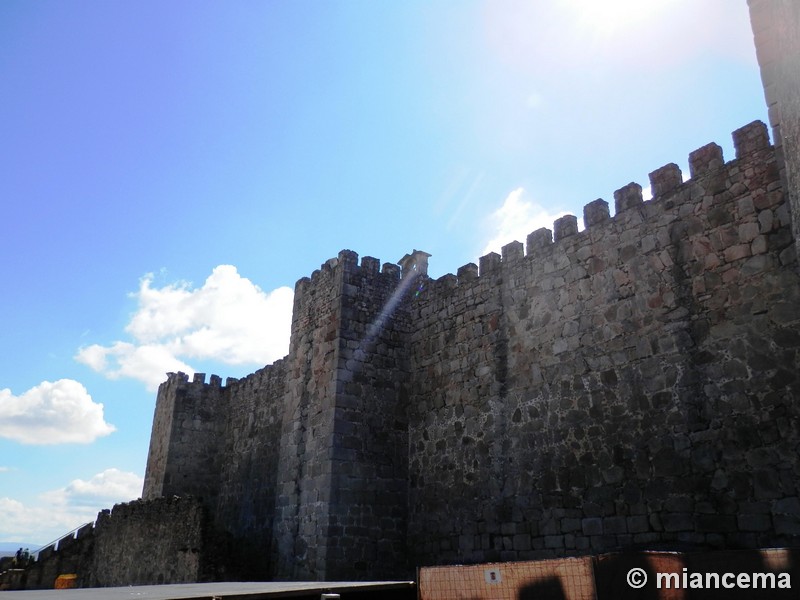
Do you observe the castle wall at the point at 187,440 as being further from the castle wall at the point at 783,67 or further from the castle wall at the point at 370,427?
the castle wall at the point at 783,67

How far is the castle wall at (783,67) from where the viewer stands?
5.70m

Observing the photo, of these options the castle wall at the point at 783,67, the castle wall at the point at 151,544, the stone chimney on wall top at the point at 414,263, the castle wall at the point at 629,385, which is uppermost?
the stone chimney on wall top at the point at 414,263

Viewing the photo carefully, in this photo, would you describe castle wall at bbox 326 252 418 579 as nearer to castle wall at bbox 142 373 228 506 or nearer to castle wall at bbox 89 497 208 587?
castle wall at bbox 89 497 208 587

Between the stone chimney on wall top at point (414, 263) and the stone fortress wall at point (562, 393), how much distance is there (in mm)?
44

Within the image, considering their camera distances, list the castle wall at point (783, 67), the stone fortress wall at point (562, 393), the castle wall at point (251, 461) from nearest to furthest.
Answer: the castle wall at point (783, 67) < the stone fortress wall at point (562, 393) < the castle wall at point (251, 461)

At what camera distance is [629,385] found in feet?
29.0

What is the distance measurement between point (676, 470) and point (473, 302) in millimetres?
4920

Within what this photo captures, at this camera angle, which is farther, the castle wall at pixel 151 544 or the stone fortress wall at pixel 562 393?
the castle wall at pixel 151 544

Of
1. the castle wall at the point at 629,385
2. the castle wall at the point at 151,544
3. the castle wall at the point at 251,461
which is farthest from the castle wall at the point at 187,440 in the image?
the castle wall at the point at 629,385

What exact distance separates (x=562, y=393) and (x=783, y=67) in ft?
17.4

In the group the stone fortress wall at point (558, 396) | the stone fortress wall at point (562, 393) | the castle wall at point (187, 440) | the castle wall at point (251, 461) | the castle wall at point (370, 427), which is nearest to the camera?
the stone fortress wall at point (558, 396)

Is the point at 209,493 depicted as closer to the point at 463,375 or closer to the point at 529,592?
the point at 463,375

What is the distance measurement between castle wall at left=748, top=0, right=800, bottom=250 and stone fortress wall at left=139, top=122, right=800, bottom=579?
168 centimetres

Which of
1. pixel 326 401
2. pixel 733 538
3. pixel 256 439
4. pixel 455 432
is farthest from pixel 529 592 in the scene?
pixel 256 439
